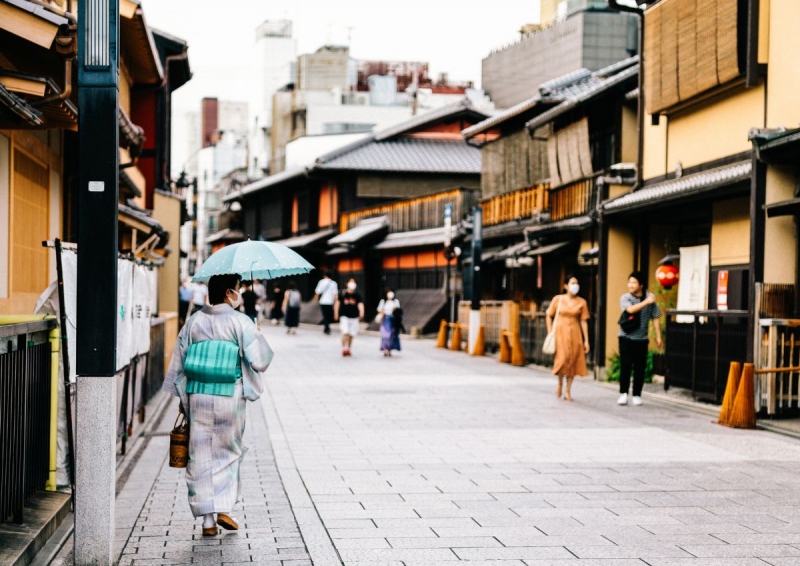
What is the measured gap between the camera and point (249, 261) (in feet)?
26.3

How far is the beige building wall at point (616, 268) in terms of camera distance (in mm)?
21156

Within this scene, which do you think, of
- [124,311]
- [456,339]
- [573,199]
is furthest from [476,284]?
[124,311]

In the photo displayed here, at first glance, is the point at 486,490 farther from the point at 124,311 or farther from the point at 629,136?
the point at 629,136

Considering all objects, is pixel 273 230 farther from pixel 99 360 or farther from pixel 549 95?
pixel 99 360

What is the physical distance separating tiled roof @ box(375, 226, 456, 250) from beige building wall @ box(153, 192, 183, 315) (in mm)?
10902

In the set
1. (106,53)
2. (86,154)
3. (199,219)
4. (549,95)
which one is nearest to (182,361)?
(86,154)

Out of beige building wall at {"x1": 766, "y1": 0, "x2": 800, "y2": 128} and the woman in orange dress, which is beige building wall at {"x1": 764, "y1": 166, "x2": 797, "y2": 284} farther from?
the woman in orange dress

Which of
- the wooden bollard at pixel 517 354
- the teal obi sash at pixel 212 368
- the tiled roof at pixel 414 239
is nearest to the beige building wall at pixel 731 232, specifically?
the wooden bollard at pixel 517 354

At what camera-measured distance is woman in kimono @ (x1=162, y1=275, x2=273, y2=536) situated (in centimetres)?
729

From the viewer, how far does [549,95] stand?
2780 centimetres

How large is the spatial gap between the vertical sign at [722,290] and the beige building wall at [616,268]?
4021 mm

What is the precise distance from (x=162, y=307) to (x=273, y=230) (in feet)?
111

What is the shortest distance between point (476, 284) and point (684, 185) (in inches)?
483

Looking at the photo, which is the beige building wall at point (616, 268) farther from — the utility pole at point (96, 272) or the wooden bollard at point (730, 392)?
the utility pole at point (96, 272)
